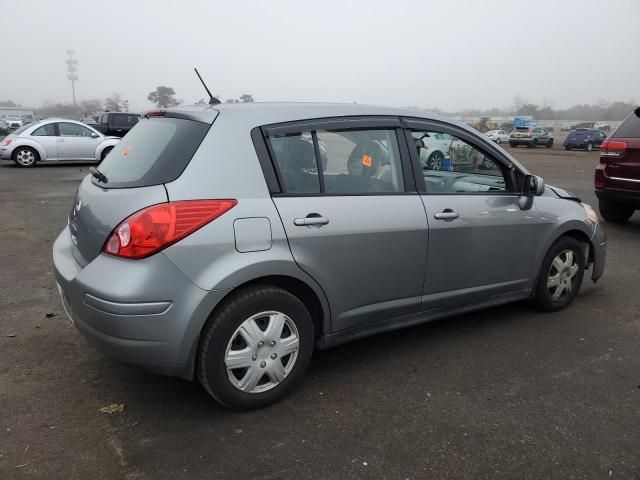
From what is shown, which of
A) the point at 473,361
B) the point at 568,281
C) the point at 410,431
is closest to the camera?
the point at 410,431

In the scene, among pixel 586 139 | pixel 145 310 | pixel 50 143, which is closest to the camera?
pixel 145 310

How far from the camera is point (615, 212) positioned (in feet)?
27.0

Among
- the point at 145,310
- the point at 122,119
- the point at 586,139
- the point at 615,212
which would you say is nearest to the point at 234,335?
the point at 145,310

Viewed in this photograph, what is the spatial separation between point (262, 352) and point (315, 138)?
1266 millimetres

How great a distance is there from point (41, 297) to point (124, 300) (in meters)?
2.56

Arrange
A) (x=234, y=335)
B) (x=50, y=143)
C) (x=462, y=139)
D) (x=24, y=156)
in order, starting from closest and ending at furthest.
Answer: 1. (x=234, y=335)
2. (x=462, y=139)
3. (x=24, y=156)
4. (x=50, y=143)

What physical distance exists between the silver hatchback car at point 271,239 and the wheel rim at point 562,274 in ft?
2.12

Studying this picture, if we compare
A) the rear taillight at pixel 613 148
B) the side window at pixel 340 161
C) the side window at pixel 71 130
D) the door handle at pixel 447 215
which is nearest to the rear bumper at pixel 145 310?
the side window at pixel 340 161

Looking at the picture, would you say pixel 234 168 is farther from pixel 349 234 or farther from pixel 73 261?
pixel 73 261

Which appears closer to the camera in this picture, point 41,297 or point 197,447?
point 197,447

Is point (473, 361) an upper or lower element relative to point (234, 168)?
lower

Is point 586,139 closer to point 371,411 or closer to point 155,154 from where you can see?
point 371,411

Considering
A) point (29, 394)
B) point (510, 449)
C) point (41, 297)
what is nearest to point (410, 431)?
point (510, 449)

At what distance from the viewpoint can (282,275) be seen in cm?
279
